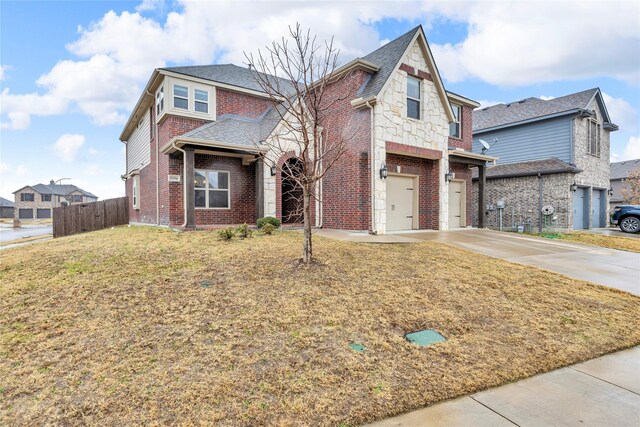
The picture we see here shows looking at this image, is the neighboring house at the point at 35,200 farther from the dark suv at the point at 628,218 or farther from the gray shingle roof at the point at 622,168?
the gray shingle roof at the point at 622,168

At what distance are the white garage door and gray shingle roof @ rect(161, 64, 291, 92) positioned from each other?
6.70 m

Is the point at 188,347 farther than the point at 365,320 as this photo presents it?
No

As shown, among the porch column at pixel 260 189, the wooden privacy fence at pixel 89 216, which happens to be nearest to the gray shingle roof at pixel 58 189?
the wooden privacy fence at pixel 89 216

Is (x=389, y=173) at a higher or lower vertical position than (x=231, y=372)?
higher

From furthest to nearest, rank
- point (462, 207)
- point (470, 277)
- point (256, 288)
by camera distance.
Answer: point (462, 207) < point (470, 277) < point (256, 288)

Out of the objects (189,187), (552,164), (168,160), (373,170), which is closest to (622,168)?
(552,164)

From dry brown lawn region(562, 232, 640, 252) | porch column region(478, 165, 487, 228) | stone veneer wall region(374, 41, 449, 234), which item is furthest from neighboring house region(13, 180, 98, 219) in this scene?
dry brown lawn region(562, 232, 640, 252)

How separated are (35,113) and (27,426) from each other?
36.4 meters

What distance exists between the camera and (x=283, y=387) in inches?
102

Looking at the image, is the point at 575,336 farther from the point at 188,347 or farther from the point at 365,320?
the point at 188,347

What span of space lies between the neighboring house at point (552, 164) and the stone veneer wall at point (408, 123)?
21.5 feet

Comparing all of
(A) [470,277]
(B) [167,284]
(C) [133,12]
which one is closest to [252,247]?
(B) [167,284]

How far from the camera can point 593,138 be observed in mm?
17875

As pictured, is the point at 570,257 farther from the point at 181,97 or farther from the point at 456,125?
the point at 181,97
